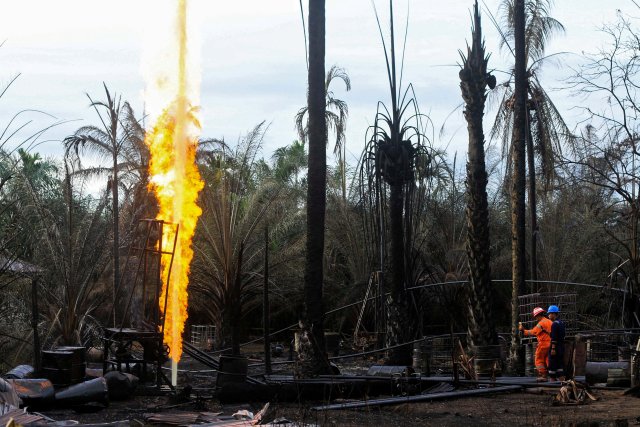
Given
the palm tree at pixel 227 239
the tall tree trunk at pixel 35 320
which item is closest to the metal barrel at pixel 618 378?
the tall tree trunk at pixel 35 320

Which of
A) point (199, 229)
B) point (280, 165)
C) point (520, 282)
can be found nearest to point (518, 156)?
point (520, 282)

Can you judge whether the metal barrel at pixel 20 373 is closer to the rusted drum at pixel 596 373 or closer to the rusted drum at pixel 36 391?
the rusted drum at pixel 36 391

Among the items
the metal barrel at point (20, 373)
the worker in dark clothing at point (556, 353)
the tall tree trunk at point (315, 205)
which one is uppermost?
the tall tree trunk at point (315, 205)

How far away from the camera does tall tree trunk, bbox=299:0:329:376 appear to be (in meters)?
17.2

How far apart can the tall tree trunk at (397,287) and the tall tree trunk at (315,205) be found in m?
3.37

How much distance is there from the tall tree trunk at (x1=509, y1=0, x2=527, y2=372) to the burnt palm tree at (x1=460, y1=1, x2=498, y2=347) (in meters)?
0.72

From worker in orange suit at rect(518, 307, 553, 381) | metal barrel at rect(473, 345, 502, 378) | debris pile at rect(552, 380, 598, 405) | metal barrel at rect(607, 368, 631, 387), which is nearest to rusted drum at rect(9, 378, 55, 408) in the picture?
debris pile at rect(552, 380, 598, 405)

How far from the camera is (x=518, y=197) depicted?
22.1 meters

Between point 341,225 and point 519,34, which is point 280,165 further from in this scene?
point 519,34

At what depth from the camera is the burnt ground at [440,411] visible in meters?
12.6

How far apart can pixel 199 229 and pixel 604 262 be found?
16.8m

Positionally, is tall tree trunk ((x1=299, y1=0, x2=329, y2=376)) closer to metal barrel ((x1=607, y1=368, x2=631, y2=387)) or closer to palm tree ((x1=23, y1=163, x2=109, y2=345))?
metal barrel ((x1=607, y1=368, x2=631, y2=387))

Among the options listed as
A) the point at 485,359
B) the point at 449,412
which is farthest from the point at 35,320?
the point at 485,359

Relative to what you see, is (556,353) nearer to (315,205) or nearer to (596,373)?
(596,373)
